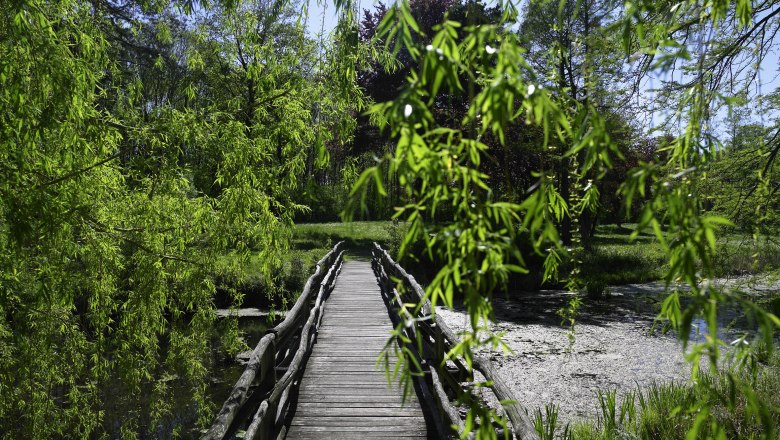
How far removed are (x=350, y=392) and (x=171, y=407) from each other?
401 centimetres

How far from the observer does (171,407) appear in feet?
28.8

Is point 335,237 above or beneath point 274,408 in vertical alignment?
above

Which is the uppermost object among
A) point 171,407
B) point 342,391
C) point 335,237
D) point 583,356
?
point 335,237

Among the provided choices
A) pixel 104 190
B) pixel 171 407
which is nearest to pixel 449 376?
pixel 104 190

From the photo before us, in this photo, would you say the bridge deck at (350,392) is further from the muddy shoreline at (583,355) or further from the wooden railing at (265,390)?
the muddy shoreline at (583,355)

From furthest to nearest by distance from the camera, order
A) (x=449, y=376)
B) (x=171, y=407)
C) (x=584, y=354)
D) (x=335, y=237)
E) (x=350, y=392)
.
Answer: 1. (x=335, y=237)
2. (x=584, y=354)
3. (x=171, y=407)
4. (x=350, y=392)
5. (x=449, y=376)

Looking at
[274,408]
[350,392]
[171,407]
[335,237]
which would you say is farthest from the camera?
[335,237]

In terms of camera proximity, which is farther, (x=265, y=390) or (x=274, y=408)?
(x=265, y=390)

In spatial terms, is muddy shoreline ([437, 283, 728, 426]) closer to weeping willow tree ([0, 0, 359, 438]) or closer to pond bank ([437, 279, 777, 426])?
pond bank ([437, 279, 777, 426])

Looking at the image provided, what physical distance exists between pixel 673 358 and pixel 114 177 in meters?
9.61

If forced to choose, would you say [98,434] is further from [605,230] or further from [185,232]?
[605,230]

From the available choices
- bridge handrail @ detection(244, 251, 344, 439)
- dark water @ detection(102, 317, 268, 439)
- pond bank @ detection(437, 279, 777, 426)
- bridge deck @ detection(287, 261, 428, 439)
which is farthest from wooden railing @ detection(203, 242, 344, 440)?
pond bank @ detection(437, 279, 777, 426)

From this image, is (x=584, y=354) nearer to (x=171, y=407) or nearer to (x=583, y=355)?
(x=583, y=355)

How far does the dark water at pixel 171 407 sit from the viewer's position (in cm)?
814
